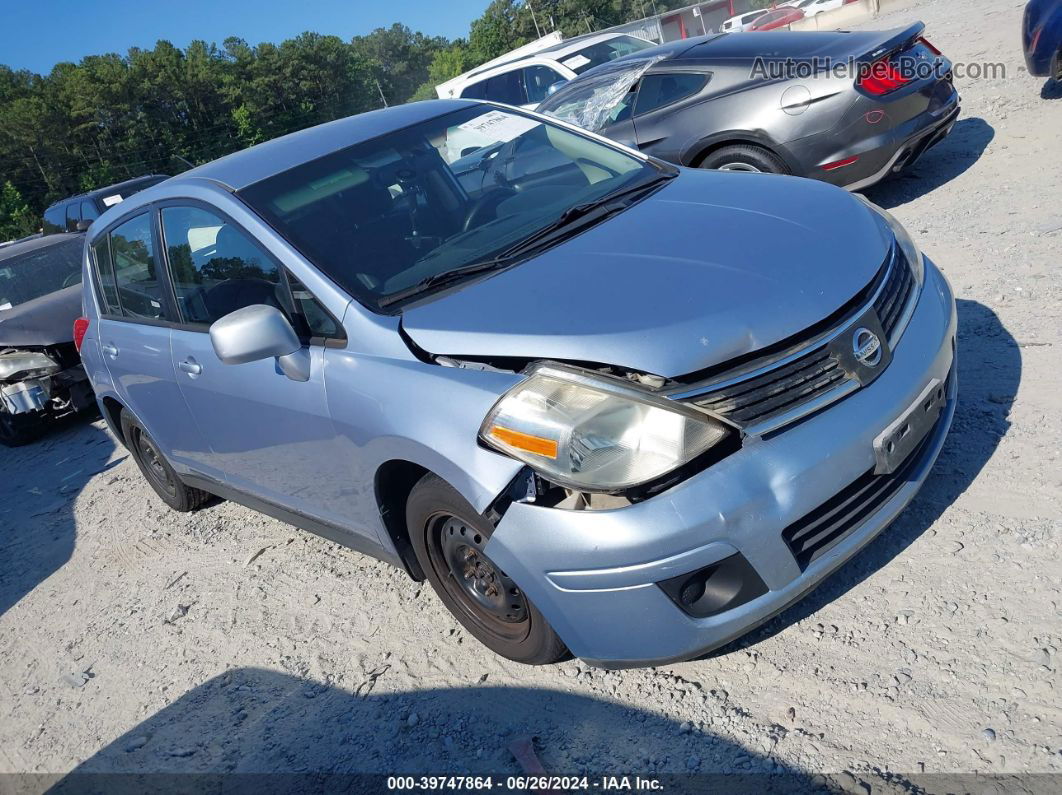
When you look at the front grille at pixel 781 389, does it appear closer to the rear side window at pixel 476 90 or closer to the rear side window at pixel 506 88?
the rear side window at pixel 506 88

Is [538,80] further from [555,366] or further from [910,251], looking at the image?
[555,366]

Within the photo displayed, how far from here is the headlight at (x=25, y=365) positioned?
7969 mm

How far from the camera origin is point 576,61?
13008mm

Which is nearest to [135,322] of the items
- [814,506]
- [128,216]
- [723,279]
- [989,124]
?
[128,216]

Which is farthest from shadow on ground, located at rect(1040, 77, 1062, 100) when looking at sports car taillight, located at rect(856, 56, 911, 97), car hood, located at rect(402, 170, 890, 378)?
car hood, located at rect(402, 170, 890, 378)

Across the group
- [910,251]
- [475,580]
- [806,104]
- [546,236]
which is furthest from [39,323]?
[910,251]

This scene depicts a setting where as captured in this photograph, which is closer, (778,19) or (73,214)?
(73,214)

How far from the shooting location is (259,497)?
13.4ft

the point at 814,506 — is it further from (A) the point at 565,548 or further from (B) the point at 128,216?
(B) the point at 128,216

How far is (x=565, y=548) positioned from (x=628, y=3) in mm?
66333

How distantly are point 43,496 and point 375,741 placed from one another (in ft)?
16.2

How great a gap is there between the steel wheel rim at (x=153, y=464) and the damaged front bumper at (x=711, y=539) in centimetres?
336

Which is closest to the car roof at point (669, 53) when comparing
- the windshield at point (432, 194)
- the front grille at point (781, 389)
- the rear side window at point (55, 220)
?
the windshield at point (432, 194)

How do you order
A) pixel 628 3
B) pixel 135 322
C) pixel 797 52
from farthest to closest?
pixel 628 3
pixel 797 52
pixel 135 322
